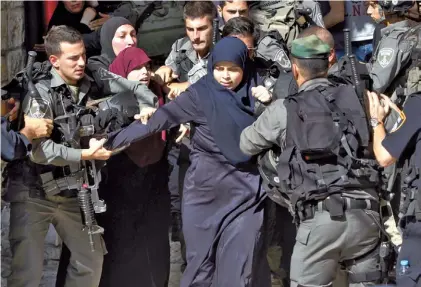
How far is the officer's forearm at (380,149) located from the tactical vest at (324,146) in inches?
2.4

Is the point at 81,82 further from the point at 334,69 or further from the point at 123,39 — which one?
the point at 334,69

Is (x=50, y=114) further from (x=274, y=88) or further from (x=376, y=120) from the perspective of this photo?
(x=376, y=120)

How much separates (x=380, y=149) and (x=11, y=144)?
1.94 meters

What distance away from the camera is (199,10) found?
21.4 ft

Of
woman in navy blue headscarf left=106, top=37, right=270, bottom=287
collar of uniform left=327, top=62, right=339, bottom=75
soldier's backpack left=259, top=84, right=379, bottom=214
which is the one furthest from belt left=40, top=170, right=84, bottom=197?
collar of uniform left=327, top=62, right=339, bottom=75

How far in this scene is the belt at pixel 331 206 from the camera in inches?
205

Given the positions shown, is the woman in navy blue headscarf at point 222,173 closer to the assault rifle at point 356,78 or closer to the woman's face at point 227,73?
the woman's face at point 227,73

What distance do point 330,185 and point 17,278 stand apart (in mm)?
1922

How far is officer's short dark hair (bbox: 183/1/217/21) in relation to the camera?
652 cm

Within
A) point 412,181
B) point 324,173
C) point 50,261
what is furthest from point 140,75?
point 50,261

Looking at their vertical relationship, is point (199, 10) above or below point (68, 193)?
above

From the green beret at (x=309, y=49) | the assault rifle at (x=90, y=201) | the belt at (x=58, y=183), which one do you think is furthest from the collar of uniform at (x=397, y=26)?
the belt at (x=58, y=183)

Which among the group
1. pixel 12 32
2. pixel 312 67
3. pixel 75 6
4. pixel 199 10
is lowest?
pixel 12 32

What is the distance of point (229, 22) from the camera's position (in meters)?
6.34
